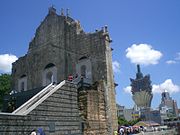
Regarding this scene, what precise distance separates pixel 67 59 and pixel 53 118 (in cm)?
1342

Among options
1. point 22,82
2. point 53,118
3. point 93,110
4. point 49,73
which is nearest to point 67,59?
point 49,73

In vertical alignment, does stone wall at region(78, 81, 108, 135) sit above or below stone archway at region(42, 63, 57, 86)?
below

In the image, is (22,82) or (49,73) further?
(22,82)

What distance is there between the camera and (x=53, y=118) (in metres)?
15.5

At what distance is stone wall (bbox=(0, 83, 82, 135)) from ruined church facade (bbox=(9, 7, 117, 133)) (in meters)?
3.21

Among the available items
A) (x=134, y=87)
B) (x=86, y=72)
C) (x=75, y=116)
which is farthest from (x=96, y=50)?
(x=134, y=87)

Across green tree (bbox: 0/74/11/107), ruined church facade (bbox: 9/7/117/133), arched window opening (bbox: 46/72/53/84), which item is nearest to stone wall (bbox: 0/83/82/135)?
ruined church facade (bbox: 9/7/117/133)

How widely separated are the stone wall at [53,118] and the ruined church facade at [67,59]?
321 cm

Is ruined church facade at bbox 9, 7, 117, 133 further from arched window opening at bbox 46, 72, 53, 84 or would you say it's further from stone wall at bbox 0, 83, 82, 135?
stone wall at bbox 0, 83, 82, 135

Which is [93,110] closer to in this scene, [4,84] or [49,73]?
[49,73]

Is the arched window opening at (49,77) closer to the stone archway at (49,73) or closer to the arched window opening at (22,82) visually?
the stone archway at (49,73)

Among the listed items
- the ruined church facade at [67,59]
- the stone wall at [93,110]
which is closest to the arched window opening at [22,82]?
the ruined church facade at [67,59]

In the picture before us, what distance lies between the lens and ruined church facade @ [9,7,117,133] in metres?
24.0

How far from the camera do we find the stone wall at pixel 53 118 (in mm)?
12562
